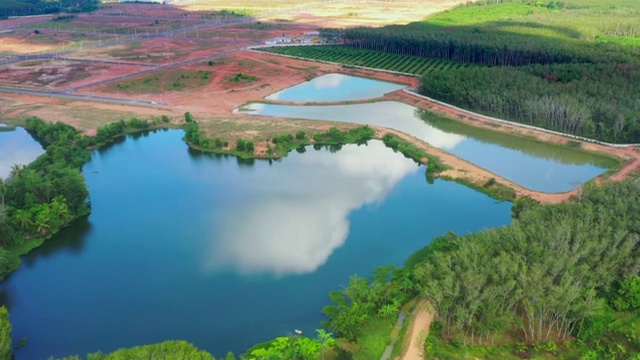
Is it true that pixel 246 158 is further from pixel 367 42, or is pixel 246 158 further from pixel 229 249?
pixel 367 42

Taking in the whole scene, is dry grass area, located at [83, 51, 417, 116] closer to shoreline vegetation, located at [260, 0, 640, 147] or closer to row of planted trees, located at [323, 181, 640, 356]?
shoreline vegetation, located at [260, 0, 640, 147]

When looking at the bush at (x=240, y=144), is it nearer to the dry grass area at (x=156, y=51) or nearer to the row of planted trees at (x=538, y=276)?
the row of planted trees at (x=538, y=276)

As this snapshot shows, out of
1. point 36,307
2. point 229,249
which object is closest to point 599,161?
point 229,249

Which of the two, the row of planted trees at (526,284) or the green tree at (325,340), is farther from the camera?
the row of planted trees at (526,284)

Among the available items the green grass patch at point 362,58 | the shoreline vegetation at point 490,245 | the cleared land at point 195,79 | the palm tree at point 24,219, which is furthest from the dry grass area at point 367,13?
the palm tree at point 24,219

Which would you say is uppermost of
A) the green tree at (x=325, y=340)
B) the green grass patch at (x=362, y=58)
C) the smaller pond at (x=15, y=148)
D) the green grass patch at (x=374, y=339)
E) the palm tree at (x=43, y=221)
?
the green grass patch at (x=362, y=58)

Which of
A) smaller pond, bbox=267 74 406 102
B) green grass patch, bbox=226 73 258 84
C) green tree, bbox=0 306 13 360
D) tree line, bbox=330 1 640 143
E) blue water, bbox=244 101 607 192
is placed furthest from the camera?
green grass patch, bbox=226 73 258 84

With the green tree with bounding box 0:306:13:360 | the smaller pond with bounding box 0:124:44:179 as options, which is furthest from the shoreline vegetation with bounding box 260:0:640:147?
the green tree with bounding box 0:306:13:360

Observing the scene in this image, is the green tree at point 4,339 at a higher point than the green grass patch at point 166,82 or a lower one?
lower
